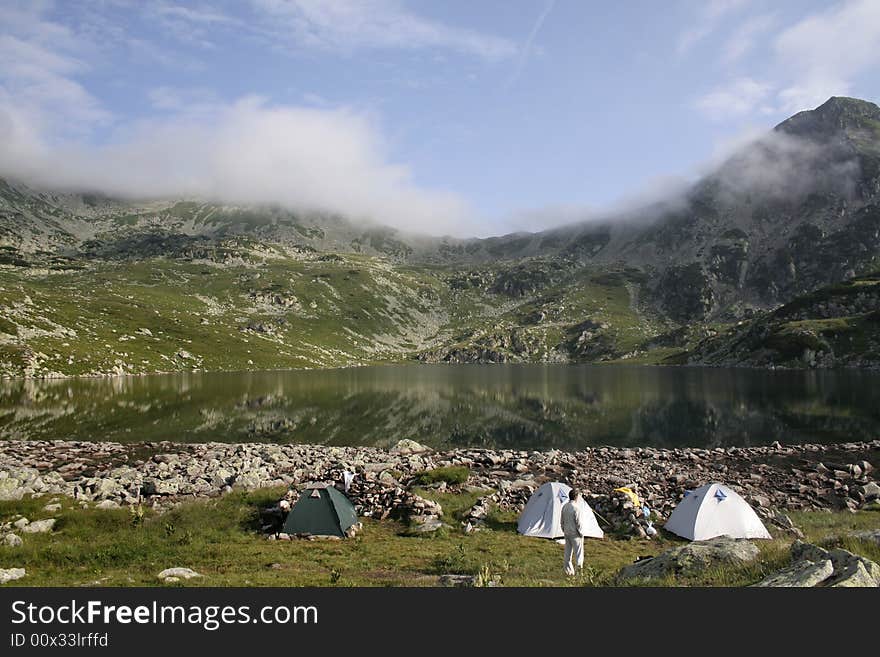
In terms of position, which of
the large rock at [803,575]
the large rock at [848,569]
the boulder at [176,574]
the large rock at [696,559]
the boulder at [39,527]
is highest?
the large rock at [848,569]

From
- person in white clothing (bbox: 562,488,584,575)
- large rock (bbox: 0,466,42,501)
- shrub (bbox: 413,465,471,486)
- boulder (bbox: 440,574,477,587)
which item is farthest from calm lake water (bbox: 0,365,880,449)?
boulder (bbox: 440,574,477,587)

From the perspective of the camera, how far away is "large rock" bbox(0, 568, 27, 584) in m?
14.6

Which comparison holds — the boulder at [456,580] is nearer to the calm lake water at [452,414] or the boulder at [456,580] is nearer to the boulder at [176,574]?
the boulder at [176,574]

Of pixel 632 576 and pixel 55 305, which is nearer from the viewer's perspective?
pixel 632 576

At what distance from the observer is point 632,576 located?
1317 centimetres

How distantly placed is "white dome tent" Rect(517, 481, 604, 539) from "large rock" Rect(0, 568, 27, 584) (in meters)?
18.9

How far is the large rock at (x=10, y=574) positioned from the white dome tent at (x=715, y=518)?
2591cm

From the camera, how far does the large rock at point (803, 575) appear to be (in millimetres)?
8961

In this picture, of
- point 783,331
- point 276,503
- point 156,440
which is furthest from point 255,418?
point 783,331

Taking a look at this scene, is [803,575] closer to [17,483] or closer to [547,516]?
[547,516]

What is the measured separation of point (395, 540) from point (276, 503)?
7.79 meters

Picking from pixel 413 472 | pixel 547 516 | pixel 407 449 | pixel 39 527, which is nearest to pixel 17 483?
pixel 39 527

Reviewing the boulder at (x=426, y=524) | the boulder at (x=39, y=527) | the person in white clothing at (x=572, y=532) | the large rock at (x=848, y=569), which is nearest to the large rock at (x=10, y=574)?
the boulder at (x=39, y=527)
